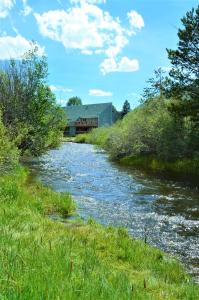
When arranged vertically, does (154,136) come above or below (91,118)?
below

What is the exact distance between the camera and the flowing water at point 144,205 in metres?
12.5

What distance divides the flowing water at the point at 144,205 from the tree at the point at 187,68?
5.85 metres

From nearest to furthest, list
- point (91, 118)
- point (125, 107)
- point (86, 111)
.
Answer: point (91, 118) → point (86, 111) → point (125, 107)

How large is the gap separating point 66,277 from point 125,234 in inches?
289

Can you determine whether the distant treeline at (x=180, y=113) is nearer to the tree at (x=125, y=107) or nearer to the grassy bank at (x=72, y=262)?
the grassy bank at (x=72, y=262)

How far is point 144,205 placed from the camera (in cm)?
1814

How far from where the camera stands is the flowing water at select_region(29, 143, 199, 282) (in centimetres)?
1254

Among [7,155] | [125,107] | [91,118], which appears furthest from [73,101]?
[7,155]

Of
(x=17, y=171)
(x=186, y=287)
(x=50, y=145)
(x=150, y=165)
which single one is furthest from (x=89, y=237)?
(x=150, y=165)

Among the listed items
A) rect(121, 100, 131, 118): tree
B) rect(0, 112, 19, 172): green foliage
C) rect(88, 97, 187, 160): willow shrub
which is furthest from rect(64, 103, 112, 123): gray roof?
rect(0, 112, 19, 172): green foliage

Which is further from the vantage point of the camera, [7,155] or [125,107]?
[125,107]

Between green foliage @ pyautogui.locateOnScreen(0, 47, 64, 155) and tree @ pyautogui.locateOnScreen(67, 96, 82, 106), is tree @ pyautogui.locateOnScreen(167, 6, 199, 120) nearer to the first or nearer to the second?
green foliage @ pyautogui.locateOnScreen(0, 47, 64, 155)

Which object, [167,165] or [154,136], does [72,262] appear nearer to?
[167,165]

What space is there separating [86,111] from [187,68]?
9145 cm
